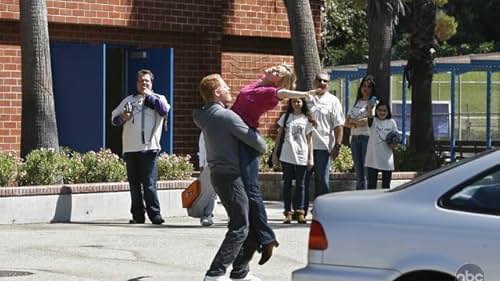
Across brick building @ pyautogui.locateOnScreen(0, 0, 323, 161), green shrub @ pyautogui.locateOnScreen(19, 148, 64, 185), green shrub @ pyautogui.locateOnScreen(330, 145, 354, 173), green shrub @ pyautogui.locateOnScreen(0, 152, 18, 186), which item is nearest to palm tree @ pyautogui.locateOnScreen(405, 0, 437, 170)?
brick building @ pyautogui.locateOnScreen(0, 0, 323, 161)

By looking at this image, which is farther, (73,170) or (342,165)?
(342,165)

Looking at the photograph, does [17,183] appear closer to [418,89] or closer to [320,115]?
[320,115]

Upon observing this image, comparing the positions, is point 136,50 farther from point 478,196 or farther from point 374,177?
point 478,196

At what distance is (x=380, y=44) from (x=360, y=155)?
5642 mm

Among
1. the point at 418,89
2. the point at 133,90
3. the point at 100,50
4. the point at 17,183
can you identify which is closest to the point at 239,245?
the point at 17,183

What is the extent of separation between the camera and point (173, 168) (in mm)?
17203

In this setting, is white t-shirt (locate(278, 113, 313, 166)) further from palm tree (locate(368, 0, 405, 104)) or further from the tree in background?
the tree in background

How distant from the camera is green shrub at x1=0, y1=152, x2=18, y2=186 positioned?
50.4 ft

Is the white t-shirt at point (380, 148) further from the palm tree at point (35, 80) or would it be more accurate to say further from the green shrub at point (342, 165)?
the green shrub at point (342, 165)

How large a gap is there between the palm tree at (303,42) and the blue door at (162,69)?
2.04 m

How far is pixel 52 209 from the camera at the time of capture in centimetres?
1555

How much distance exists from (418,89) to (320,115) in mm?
8551

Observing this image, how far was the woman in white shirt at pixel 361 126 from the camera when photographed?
16281 mm

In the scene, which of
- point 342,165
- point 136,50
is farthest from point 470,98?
point 136,50
